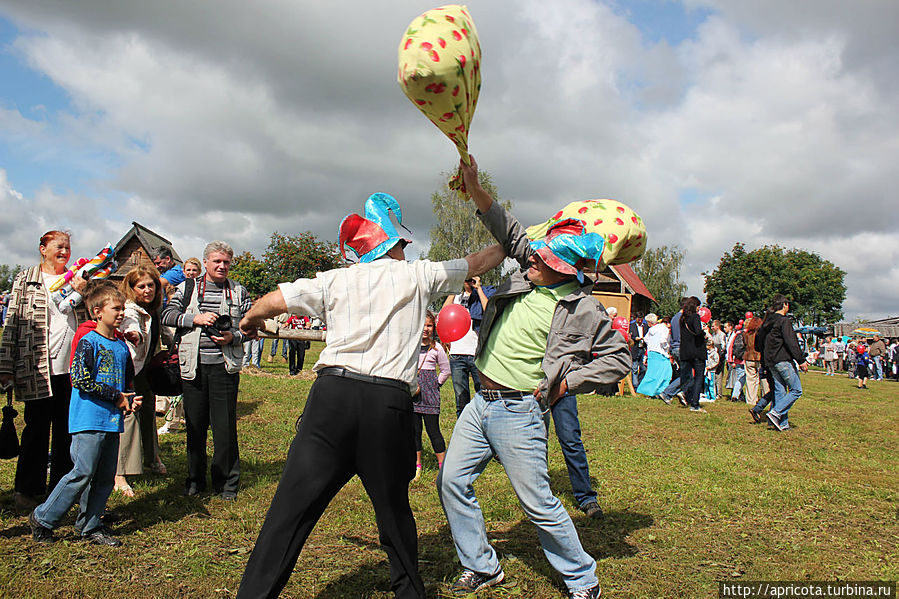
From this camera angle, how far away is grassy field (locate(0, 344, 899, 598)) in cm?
372

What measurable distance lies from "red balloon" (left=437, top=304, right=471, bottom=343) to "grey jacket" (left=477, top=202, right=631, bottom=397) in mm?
1150

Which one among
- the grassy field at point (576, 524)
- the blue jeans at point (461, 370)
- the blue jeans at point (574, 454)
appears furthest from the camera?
the blue jeans at point (461, 370)

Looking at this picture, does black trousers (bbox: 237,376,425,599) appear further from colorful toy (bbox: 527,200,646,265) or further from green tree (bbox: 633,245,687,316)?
green tree (bbox: 633,245,687,316)

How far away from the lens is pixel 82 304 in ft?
16.3

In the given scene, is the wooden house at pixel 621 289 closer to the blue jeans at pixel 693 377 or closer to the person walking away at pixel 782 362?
the blue jeans at pixel 693 377

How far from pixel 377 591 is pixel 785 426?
359 inches

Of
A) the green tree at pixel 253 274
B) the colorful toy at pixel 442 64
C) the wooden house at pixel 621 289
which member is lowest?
the colorful toy at pixel 442 64

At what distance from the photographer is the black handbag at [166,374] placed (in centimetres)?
529

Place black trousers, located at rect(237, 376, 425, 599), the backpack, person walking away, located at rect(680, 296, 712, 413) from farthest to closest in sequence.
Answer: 1. the backpack
2. person walking away, located at rect(680, 296, 712, 413)
3. black trousers, located at rect(237, 376, 425, 599)

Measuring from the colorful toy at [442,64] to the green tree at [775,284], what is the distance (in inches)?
2510

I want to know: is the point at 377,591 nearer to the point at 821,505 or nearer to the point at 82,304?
the point at 82,304

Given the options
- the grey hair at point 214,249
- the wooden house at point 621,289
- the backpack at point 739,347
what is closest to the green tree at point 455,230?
the wooden house at point 621,289

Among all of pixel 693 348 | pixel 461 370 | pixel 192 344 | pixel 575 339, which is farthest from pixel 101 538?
pixel 693 348

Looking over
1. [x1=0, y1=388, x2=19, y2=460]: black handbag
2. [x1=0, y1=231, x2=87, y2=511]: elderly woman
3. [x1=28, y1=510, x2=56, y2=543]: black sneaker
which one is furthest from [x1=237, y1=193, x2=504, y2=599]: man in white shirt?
[x1=0, y1=388, x2=19, y2=460]: black handbag
